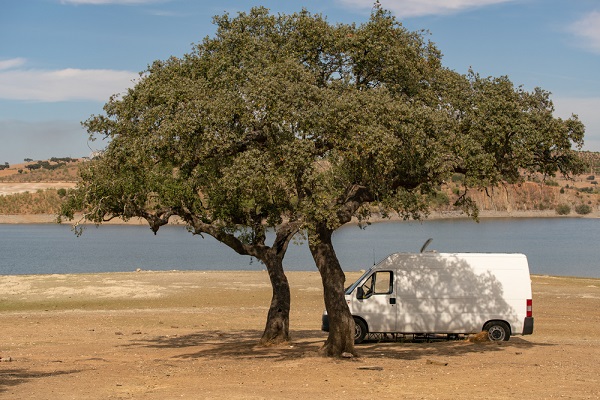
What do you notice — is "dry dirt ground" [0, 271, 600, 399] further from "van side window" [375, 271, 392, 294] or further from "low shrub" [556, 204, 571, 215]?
"low shrub" [556, 204, 571, 215]

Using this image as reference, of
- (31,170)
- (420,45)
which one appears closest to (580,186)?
(31,170)

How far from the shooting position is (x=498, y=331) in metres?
21.4

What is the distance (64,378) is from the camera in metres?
16.3

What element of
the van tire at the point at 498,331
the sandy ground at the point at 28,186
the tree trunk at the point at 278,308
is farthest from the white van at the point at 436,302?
the sandy ground at the point at 28,186

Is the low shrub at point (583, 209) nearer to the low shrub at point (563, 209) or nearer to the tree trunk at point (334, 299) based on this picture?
the low shrub at point (563, 209)

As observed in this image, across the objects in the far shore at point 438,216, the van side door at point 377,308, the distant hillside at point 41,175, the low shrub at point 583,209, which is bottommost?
the van side door at point 377,308

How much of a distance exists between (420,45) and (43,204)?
5412 inches

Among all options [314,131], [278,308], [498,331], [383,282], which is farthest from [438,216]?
[314,131]

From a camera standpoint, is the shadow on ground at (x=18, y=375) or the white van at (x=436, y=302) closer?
the shadow on ground at (x=18, y=375)

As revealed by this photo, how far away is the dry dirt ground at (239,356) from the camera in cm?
1450

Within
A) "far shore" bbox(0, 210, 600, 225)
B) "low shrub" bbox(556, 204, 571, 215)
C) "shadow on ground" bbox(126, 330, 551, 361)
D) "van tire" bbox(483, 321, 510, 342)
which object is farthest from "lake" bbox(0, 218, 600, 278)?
"low shrub" bbox(556, 204, 571, 215)

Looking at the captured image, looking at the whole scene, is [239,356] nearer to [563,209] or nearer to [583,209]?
[583,209]

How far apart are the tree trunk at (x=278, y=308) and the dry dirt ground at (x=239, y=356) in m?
0.45

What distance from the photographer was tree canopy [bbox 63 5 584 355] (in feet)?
50.8
